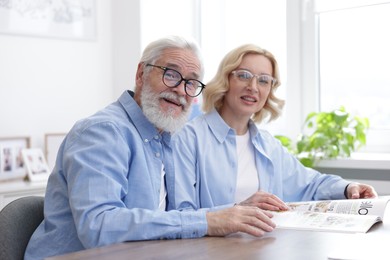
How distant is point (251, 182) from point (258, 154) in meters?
0.14

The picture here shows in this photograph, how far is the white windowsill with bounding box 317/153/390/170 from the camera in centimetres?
319

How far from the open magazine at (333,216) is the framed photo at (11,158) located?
2.00m

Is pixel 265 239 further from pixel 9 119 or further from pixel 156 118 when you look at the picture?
pixel 9 119

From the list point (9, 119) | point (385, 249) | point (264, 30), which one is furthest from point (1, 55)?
point (385, 249)

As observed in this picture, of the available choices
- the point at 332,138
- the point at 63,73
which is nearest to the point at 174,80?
the point at 332,138

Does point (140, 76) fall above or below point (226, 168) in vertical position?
above

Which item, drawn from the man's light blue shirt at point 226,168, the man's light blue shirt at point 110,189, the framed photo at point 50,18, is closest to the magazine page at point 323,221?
the man's light blue shirt at point 110,189

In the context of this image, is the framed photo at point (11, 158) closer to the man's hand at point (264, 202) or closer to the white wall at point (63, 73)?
the white wall at point (63, 73)

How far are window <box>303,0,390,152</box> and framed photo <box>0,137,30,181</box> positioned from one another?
1.82m

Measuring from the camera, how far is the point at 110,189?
152 centimetres

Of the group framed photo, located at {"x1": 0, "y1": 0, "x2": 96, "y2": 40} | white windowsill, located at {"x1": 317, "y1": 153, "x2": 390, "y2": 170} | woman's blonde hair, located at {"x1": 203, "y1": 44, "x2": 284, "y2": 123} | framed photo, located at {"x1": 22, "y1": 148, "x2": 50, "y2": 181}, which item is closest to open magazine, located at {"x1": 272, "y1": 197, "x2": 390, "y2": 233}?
woman's blonde hair, located at {"x1": 203, "y1": 44, "x2": 284, "y2": 123}

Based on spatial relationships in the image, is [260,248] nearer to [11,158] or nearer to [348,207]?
[348,207]

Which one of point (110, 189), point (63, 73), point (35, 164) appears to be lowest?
point (35, 164)

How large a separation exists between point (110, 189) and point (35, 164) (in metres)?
2.06
